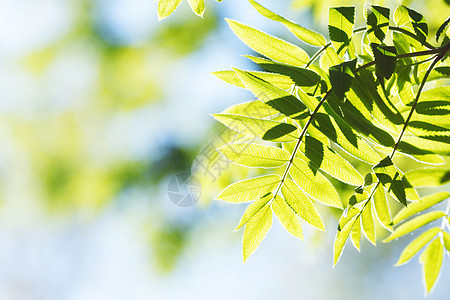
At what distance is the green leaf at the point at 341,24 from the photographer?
30.9 inches

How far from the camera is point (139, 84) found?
206 inches

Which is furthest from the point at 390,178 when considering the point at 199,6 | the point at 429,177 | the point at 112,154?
the point at 112,154

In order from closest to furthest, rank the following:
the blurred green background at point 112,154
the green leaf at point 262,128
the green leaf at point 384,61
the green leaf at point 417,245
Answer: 1. the green leaf at point 384,61
2. the green leaf at point 262,128
3. the green leaf at point 417,245
4. the blurred green background at point 112,154

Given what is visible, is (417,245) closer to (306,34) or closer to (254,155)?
(254,155)

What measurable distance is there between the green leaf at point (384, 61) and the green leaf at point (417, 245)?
→ 1.31ft

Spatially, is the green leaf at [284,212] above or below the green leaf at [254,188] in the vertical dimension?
below

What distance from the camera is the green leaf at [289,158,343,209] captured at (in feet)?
2.70

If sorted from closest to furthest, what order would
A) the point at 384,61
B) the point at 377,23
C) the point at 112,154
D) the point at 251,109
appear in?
the point at 384,61 < the point at 377,23 < the point at 251,109 < the point at 112,154

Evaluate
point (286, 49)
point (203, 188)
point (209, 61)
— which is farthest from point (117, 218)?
Answer: point (286, 49)

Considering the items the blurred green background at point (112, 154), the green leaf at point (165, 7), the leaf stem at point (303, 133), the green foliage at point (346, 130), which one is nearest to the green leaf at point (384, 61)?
the green foliage at point (346, 130)

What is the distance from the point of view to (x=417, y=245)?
887mm

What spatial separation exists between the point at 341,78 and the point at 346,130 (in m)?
0.13

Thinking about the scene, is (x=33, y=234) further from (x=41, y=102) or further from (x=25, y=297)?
(x=41, y=102)

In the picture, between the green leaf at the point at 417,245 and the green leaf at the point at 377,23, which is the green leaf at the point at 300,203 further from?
the green leaf at the point at 377,23
